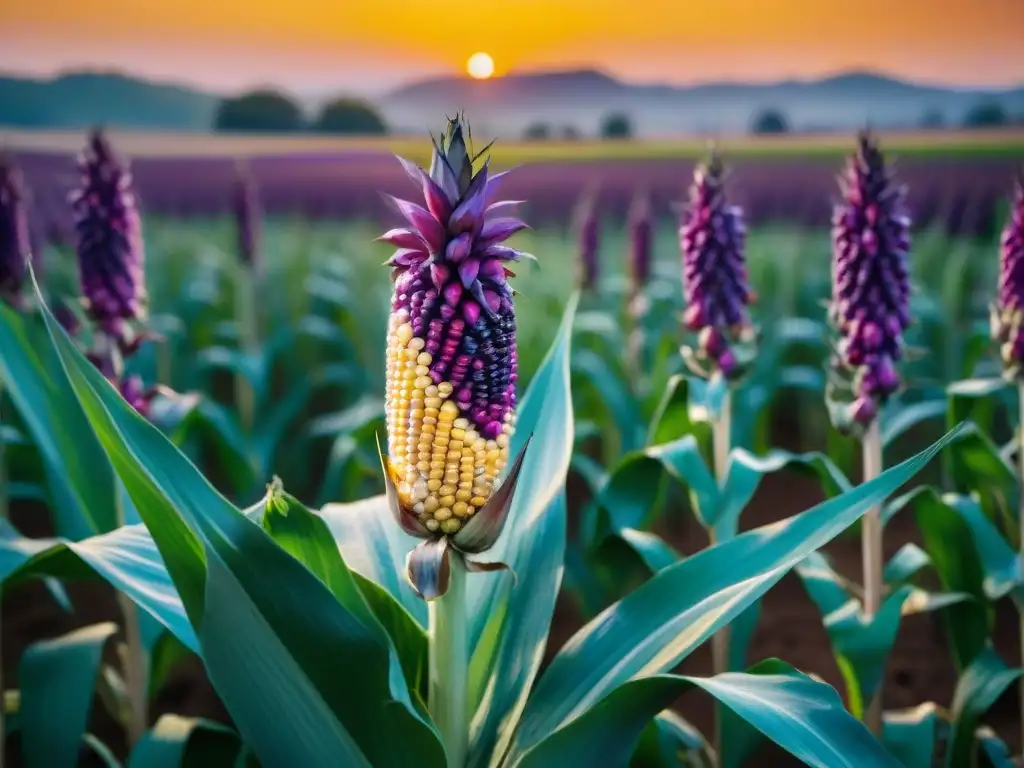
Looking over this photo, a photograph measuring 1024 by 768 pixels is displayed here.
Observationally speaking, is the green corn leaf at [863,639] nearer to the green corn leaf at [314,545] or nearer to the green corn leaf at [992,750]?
the green corn leaf at [992,750]

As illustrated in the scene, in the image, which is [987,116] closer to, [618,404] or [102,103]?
[618,404]

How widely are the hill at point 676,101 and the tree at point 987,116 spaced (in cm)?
4

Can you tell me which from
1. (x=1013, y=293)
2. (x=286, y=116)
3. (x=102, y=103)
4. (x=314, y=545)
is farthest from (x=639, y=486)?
(x=286, y=116)

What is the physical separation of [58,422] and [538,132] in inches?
118

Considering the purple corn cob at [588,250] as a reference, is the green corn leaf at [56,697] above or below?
below

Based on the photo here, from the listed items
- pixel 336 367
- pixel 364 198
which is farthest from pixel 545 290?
pixel 364 198

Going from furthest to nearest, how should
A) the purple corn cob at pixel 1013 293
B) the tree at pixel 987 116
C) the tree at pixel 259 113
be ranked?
the tree at pixel 259 113
the tree at pixel 987 116
the purple corn cob at pixel 1013 293

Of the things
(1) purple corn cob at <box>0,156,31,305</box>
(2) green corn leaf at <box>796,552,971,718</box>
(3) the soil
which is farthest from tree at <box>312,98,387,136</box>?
(2) green corn leaf at <box>796,552,971,718</box>

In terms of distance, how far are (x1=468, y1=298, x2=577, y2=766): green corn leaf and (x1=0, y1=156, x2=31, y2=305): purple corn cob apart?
159 cm

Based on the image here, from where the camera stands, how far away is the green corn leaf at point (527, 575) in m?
1.43

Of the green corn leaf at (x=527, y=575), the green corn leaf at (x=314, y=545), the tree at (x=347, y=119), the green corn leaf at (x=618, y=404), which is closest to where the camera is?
the green corn leaf at (x=314, y=545)

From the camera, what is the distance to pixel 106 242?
2.18 m

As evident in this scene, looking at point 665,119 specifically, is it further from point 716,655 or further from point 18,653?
point 18,653

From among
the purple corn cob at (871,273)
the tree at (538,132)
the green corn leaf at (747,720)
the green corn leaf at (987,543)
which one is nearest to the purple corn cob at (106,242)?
the green corn leaf at (747,720)
